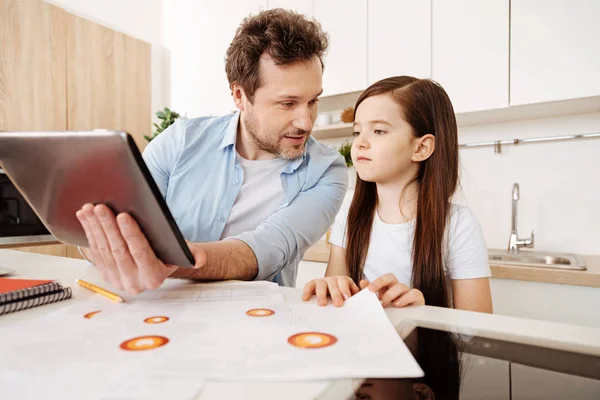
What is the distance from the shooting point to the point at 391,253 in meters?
1.06

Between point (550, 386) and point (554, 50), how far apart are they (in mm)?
1772

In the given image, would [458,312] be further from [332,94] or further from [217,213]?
[332,94]

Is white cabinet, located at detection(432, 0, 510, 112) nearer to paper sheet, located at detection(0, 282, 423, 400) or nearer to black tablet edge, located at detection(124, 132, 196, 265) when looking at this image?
paper sheet, located at detection(0, 282, 423, 400)

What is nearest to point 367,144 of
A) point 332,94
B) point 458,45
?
point 458,45

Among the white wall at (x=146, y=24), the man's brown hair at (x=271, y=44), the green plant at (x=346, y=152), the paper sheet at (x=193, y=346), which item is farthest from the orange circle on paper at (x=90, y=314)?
the white wall at (x=146, y=24)

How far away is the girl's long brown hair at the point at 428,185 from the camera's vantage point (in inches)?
38.1

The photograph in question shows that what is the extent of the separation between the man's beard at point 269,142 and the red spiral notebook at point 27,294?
0.72 metres

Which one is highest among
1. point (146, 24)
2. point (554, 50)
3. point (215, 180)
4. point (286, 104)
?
point (146, 24)

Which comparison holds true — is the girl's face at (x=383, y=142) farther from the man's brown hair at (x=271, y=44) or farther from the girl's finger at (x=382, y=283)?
the girl's finger at (x=382, y=283)

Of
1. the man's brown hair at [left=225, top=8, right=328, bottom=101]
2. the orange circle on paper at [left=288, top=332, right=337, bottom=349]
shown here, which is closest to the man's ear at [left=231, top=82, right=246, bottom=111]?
the man's brown hair at [left=225, top=8, right=328, bottom=101]

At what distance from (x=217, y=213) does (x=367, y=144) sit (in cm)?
46

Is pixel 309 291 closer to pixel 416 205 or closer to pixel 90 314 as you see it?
pixel 90 314

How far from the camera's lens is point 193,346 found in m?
0.40

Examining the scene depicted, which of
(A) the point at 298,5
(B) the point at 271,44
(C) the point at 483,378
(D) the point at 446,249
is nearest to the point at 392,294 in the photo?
(C) the point at 483,378
